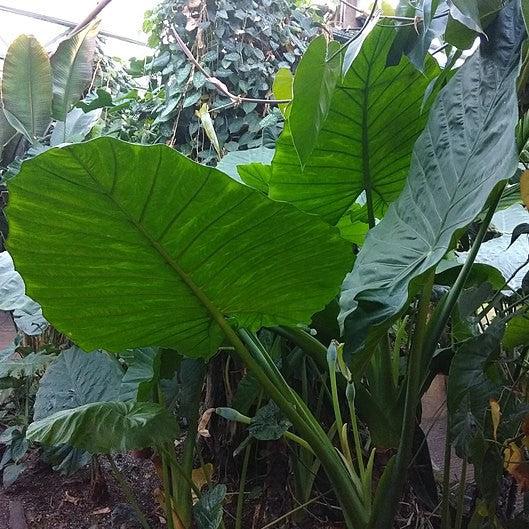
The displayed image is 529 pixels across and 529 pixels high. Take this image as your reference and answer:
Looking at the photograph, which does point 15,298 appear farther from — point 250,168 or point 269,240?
point 269,240

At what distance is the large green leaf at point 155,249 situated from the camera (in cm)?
55

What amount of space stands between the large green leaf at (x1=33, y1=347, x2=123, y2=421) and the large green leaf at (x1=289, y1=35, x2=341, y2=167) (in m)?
0.67

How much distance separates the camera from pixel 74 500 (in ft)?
5.01

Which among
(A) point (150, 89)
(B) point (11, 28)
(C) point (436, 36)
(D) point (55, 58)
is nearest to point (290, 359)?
(C) point (436, 36)

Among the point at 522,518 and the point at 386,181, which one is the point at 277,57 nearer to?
the point at 386,181

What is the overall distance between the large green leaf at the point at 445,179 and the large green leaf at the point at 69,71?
1.31 meters

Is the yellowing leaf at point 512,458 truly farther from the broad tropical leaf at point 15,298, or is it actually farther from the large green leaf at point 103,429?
the broad tropical leaf at point 15,298

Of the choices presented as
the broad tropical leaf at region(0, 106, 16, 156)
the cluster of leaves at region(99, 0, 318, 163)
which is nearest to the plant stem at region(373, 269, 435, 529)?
the cluster of leaves at region(99, 0, 318, 163)

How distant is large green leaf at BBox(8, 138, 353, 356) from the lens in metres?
0.55

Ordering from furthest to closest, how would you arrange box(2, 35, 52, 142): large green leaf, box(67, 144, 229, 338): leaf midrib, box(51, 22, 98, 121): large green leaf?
box(51, 22, 98, 121): large green leaf
box(2, 35, 52, 142): large green leaf
box(67, 144, 229, 338): leaf midrib

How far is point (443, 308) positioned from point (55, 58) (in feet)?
5.04

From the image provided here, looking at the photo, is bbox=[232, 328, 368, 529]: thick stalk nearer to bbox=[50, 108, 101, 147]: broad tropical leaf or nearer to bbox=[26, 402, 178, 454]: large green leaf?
bbox=[26, 402, 178, 454]: large green leaf

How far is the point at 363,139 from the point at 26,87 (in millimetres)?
1090

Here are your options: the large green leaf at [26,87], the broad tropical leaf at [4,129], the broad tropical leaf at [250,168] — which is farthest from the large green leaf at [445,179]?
the broad tropical leaf at [4,129]
